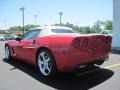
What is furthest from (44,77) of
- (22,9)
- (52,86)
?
(22,9)

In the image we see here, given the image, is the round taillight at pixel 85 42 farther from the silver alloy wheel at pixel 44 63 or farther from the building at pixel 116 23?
the building at pixel 116 23

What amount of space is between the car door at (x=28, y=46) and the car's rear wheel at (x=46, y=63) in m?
0.40

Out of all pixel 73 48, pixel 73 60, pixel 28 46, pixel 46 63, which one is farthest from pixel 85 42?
pixel 28 46

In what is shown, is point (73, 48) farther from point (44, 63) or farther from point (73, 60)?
point (44, 63)

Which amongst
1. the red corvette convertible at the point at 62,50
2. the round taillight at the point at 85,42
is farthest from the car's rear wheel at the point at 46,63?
the round taillight at the point at 85,42

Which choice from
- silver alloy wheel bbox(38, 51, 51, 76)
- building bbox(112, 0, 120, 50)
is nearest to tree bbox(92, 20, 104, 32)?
building bbox(112, 0, 120, 50)

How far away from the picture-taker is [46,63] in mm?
5715

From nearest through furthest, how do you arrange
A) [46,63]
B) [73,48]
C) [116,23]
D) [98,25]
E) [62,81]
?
[73,48] → [62,81] → [46,63] → [116,23] → [98,25]

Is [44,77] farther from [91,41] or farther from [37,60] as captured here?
[91,41]

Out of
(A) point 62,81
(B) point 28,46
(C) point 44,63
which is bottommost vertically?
(A) point 62,81

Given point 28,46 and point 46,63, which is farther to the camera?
point 28,46

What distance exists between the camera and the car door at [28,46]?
20.8 ft

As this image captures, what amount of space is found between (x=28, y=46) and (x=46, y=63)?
1.12 meters

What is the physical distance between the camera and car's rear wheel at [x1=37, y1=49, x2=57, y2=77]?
214 inches
